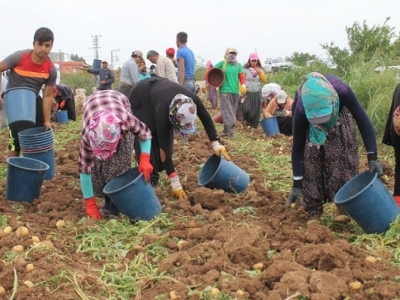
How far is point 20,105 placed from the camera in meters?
4.80

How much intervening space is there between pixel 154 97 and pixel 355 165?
5.27 ft

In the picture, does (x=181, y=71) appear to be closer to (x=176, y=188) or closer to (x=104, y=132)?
(x=176, y=188)

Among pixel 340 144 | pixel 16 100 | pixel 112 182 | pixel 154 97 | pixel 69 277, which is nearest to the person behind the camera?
pixel 69 277

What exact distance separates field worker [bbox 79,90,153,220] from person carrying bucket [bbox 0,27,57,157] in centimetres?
115

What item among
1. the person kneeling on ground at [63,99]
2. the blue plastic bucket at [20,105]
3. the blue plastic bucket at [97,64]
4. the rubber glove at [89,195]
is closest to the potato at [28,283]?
the rubber glove at [89,195]

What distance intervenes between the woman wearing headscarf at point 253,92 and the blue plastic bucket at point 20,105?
4.55 metres

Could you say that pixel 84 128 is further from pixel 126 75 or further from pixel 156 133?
pixel 126 75

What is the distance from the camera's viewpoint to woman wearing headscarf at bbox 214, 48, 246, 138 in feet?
26.4

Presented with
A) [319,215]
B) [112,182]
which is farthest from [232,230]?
[112,182]

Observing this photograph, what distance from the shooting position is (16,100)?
4.78 meters

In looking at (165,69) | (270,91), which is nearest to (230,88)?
(270,91)

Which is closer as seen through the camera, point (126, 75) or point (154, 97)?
point (154, 97)

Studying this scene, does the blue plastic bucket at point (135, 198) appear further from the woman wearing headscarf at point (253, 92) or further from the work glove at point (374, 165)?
the woman wearing headscarf at point (253, 92)

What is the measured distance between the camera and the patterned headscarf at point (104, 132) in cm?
348
